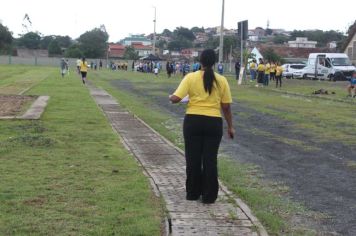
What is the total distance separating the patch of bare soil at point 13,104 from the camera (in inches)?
629

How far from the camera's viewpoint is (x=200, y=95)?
670cm

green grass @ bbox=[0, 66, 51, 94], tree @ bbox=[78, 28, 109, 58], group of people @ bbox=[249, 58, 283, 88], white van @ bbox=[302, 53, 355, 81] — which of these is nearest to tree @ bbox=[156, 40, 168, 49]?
tree @ bbox=[78, 28, 109, 58]

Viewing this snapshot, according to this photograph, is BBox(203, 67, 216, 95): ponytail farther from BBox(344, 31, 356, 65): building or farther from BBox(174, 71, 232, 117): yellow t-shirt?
BBox(344, 31, 356, 65): building

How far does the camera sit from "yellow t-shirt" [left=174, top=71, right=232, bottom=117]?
6688 millimetres

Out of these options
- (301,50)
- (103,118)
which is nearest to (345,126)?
(103,118)

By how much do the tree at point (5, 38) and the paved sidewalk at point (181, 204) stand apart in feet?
361

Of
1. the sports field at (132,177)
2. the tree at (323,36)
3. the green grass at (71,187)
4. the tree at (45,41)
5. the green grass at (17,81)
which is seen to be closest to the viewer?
the green grass at (71,187)

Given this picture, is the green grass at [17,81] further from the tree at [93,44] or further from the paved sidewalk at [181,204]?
the tree at [93,44]

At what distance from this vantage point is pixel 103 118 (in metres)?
15.4

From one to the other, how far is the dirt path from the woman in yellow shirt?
126 centimetres

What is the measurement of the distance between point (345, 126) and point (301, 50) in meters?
92.8

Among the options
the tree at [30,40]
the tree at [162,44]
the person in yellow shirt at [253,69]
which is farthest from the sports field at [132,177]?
the tree at [162,44]

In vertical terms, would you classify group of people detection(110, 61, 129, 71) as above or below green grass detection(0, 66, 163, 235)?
below

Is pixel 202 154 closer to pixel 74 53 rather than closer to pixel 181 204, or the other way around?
pixel 181 204
